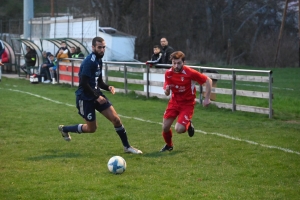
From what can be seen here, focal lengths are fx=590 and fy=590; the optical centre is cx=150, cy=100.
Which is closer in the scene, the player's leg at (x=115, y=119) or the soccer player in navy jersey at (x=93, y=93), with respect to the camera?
the soccer player in navy jersey at (x=93, y=93)

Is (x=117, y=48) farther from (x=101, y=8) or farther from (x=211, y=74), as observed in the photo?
Answer: (x=211, y=74)

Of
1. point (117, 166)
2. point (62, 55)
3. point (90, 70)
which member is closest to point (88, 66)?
point (90, 70)

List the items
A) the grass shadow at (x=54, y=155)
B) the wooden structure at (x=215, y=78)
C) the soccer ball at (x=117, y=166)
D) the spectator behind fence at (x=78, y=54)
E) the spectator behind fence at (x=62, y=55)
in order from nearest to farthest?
1. the soccer ball at (x=117, y=166)
2. the grass shadow at (x=54, y=155)
3. the wooden structure at (x=215, y=78)
4. the spectator behind fence at (x=62, y=55)
5. the spectator behind fence at (x=78, y=54)

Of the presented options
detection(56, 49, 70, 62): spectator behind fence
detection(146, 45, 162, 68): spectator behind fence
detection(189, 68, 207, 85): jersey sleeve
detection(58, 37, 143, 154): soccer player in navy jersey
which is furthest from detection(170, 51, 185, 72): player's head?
detection(56, 49, 70, 62): spectator behind fence

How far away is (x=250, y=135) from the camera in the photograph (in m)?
11.5

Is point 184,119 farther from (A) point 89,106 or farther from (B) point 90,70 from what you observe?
(B) point 90,70

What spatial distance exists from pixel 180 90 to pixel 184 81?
0.18m

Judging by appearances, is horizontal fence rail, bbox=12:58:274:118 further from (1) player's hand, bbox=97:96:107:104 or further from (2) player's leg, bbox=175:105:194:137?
(1) player's hand, bbox=97:96:107:104

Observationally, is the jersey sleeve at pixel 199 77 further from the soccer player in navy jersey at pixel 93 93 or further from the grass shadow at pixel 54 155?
the grass shadow at pixel 54 155

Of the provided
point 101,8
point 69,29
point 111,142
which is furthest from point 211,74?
point 101,8

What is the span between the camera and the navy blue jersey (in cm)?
927

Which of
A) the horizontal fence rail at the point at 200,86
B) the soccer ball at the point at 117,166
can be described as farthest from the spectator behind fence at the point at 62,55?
the soccer ball at the point at 117,166

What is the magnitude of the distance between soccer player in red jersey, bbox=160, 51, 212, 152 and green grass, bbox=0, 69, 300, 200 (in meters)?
0.42

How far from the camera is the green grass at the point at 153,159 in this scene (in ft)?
22.7
